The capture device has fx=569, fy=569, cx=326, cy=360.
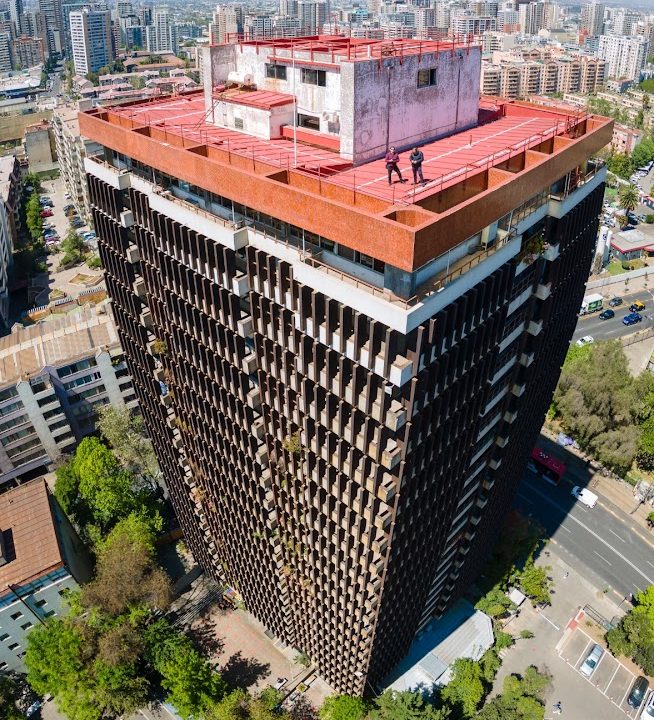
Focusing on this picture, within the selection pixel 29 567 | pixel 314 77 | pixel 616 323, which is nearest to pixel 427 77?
pixel 314 77

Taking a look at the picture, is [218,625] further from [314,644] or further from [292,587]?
[292,587]

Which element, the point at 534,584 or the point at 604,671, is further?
the point at 534,584

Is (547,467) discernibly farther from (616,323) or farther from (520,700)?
(616,323)

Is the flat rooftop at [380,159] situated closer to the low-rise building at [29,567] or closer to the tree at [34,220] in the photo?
the low-rise building at [29,567]

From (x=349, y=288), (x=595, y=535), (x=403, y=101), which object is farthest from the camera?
(x=595, y=535)

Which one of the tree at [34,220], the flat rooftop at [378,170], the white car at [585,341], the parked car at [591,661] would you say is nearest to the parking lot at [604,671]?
the parked car at [591,661]

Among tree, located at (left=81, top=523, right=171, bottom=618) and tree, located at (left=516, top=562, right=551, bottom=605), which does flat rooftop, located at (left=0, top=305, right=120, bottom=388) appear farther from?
tree, located at (left=516, top=562, right=551, bottom=605)
